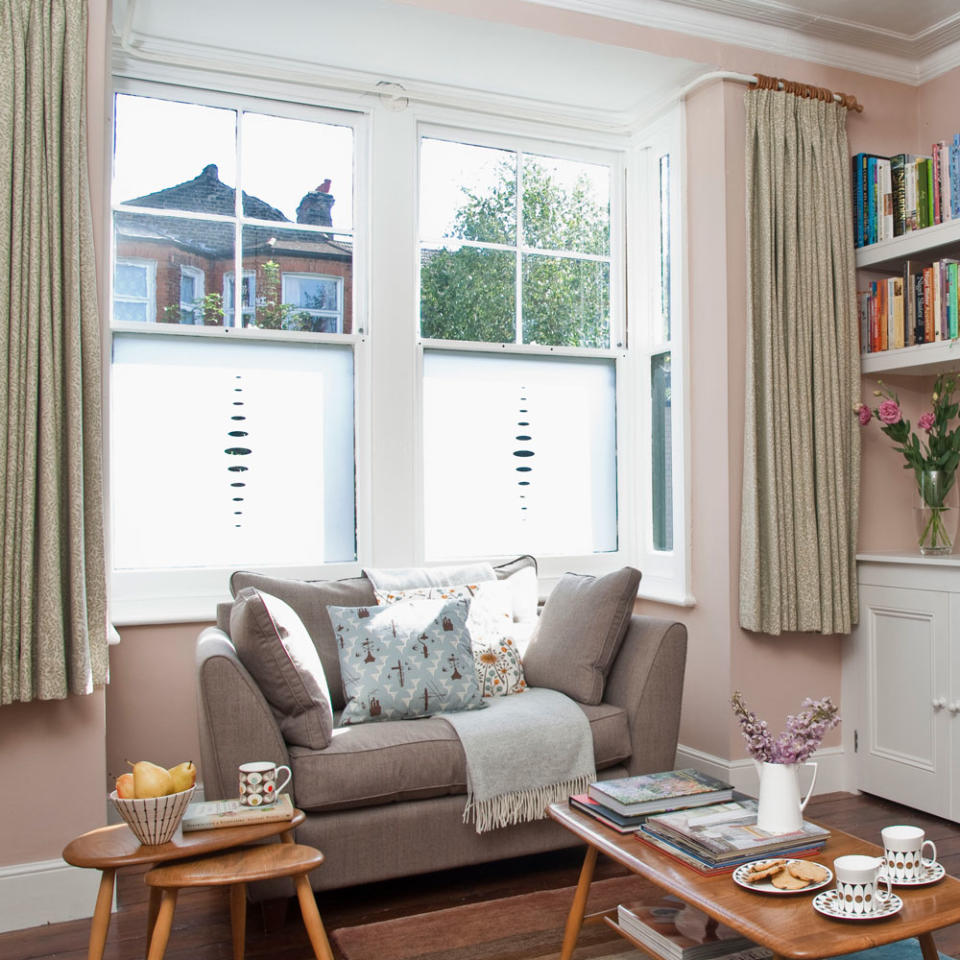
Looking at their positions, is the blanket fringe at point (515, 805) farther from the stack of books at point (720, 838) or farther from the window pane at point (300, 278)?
the window pane at point (300, 278)

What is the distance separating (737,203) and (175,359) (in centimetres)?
211

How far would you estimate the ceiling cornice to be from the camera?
3395 millimetres

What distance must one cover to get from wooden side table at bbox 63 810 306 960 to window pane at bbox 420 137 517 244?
8.35 feet

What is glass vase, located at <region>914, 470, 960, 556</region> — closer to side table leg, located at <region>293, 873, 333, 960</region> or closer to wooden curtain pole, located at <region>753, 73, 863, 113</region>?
wooden curtain pole, located at <region>753, 73, 863, 113</region>

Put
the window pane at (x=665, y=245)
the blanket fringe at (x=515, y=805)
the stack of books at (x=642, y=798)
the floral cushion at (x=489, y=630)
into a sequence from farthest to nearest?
the window pane at (x=665, y=245) → the floral cushion at (x=489, y=630) → the blanket fringe at (x=515, y=805) → the stack of books at (x=642, y=798)

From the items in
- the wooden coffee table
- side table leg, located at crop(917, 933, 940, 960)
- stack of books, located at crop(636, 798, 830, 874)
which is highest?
stack of books, located at crop(636, 798, 830, 874)

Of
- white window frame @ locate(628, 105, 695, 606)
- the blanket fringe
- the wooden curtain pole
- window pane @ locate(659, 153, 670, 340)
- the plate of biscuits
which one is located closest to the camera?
the plate of biscuits

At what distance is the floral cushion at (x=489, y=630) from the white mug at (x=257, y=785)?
3.49 ft

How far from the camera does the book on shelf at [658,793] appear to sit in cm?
206

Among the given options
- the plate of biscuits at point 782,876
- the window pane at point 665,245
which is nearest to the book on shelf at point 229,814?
the plate of biscuits at point 782,876

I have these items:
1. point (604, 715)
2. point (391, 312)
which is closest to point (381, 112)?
point (391, 312)

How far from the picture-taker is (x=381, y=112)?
3.69 meters

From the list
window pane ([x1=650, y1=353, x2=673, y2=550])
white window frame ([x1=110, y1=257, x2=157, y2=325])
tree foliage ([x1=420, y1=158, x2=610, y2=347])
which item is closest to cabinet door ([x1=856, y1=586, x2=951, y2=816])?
window pane ([x1=650, y1=353, x2=673, y2=550])

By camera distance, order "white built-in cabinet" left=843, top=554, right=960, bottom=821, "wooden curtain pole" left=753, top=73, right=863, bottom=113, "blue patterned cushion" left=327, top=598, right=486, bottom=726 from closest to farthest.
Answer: "blue patterned cushion" left=327, top=598, right=486, bottom=726 → "white built-in cabinet" left=843, top=554, right=960, bottom=821 → "wooden curtain pole" left=753, top=73, right=863, bottom=113
